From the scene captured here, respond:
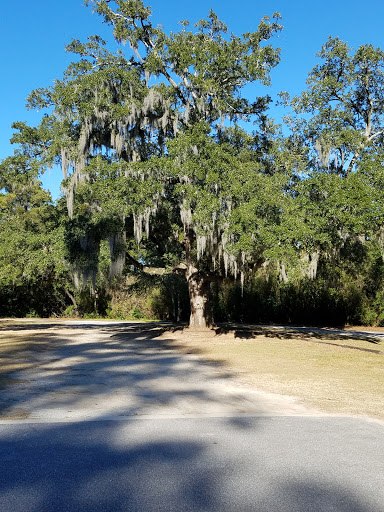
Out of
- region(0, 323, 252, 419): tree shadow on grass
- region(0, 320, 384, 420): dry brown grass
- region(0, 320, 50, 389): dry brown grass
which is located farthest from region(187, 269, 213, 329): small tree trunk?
region(0, 320, 50, 389): dry brown grass

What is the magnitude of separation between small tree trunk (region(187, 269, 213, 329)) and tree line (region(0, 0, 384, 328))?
0.06 m

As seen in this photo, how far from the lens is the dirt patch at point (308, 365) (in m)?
6.59

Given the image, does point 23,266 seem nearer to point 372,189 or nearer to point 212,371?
point 212,371

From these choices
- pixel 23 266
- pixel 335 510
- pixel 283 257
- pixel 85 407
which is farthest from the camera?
pixel 23 266

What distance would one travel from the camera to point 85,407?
223 inches

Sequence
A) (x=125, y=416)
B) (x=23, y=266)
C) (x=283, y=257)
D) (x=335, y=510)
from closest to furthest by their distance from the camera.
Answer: (x=335, y=510), (x=125, y=416), (x=283, y=257), (x=23, y=266)

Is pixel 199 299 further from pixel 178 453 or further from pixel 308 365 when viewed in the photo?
pixel 178 453

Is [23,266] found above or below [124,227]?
below

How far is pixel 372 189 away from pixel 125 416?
11043 mm

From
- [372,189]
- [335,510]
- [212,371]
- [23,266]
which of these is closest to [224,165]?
[372,189]

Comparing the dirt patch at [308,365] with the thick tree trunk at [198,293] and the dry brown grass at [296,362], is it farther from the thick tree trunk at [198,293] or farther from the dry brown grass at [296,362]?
the thick tree trunk at [198,293]

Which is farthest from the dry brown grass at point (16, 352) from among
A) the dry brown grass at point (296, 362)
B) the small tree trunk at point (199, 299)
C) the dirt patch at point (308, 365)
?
the small tree trunk at point (199, 299)

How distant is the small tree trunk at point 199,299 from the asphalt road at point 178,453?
9389 mm

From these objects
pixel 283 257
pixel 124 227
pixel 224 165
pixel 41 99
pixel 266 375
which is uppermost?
pixel 41 99
